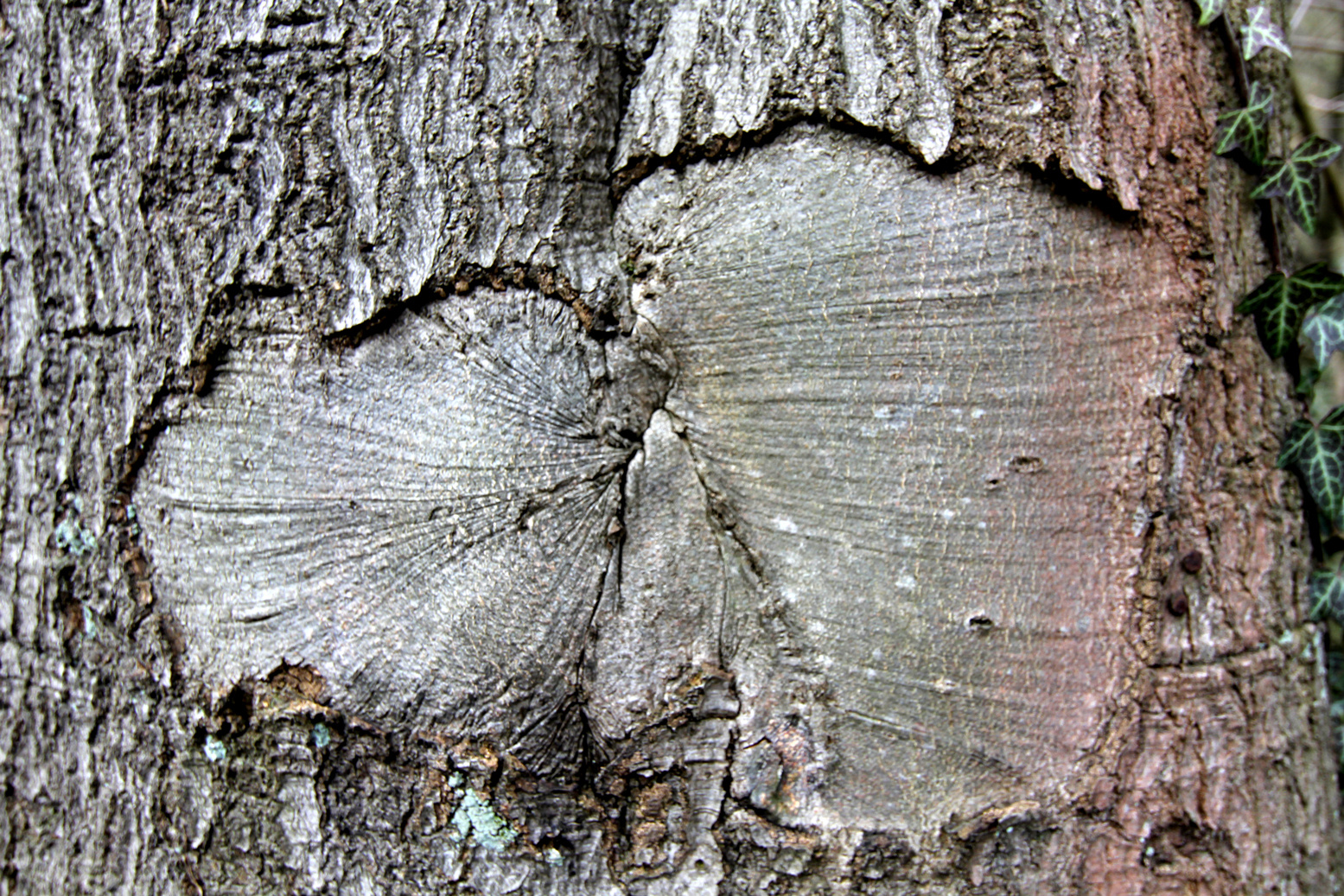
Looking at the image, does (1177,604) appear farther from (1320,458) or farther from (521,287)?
(521,287)

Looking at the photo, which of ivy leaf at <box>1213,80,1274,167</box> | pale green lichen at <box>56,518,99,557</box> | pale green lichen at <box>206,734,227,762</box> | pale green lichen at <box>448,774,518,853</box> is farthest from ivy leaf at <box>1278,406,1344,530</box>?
pale green lichen at <box>56,518,99,557</box>

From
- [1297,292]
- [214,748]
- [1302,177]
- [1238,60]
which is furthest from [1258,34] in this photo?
[214,748]

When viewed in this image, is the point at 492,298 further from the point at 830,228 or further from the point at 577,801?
the point at 577,801

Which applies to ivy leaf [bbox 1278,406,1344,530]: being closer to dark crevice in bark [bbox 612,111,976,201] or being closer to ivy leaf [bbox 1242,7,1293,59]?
ivy leaf [bbox 1242,7,1293,59]

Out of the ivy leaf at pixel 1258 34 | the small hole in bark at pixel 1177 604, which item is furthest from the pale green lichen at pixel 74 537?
the ivy leaf at pixel 1258 34

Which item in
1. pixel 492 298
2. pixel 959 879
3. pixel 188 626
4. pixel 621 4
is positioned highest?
pixel 621 4

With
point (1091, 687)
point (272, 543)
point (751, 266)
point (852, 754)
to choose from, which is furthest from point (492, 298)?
point (1091, 687)
